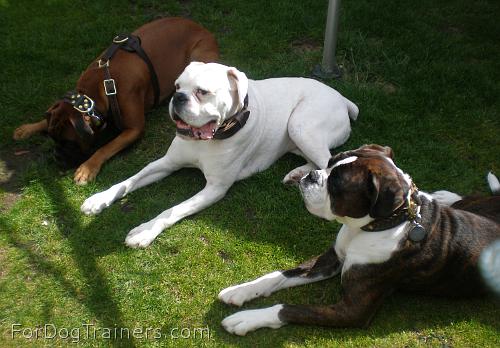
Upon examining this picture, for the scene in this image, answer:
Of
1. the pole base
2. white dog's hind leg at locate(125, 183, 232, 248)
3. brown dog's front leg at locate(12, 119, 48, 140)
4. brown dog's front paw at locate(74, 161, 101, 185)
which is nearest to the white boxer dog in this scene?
white dog's hind leg at locate(125, 183, 232, 248)

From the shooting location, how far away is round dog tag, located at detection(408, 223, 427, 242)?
10.4ft

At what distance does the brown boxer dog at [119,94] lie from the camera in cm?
457

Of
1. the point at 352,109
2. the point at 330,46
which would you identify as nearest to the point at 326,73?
the point at 330,46

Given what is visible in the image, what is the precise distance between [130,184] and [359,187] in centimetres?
216

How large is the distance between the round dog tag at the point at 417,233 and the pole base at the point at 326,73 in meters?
3.07

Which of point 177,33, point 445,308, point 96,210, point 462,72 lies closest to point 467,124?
point 462,72

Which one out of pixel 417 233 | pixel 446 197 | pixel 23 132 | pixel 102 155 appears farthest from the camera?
pixel 23 132

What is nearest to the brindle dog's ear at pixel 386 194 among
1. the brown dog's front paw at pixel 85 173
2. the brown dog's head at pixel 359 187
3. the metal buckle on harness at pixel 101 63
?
the brown dog's head at pixel 359 187

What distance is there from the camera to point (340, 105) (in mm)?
4793

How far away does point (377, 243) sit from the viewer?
3.22 meters

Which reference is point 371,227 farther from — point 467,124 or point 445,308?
point 467,124

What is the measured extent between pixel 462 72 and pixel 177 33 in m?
3.31

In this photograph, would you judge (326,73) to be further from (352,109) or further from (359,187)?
(359,187)

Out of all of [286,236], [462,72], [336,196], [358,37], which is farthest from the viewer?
[358,37]
